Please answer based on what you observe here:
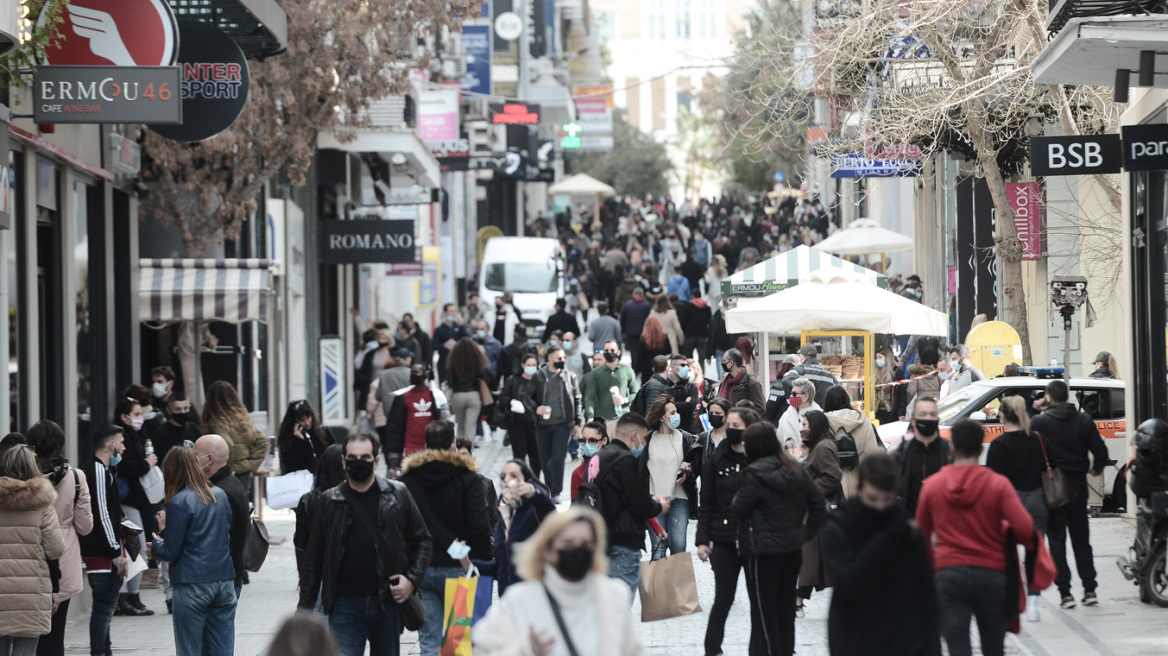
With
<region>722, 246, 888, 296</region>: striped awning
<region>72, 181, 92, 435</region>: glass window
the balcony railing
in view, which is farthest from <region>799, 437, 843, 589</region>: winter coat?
<region>722, 246, 888, 296</region>: striped awning

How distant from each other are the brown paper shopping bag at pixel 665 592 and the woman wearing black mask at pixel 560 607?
4672 millimetres

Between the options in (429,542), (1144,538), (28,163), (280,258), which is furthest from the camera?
(280,258)

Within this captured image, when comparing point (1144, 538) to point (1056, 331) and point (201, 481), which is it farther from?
point (1056, 331)


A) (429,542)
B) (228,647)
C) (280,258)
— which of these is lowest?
(228,647)

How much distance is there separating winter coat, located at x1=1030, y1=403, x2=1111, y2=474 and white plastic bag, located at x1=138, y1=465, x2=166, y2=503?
6.60 metres

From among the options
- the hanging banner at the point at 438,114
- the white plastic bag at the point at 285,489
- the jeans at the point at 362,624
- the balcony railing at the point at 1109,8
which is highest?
the hanging banner at the point at 438,114

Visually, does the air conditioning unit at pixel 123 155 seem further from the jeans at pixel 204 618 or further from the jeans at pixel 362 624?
the jeans at pixel 362 624

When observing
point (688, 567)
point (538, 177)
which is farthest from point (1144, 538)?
point (538, 177)

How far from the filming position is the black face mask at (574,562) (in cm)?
526

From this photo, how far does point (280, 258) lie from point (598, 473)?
49.7 feet

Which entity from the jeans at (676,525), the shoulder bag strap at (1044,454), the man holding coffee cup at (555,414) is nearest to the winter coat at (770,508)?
the shoulder bag strap at (1044,454)

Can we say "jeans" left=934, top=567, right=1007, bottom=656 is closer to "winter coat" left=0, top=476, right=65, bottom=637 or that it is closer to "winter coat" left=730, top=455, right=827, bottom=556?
"winter coat" left=730, top=455, right=827, bottom=556

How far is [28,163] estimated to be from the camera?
12.8 meters

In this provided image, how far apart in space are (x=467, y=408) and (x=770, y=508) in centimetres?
1056
